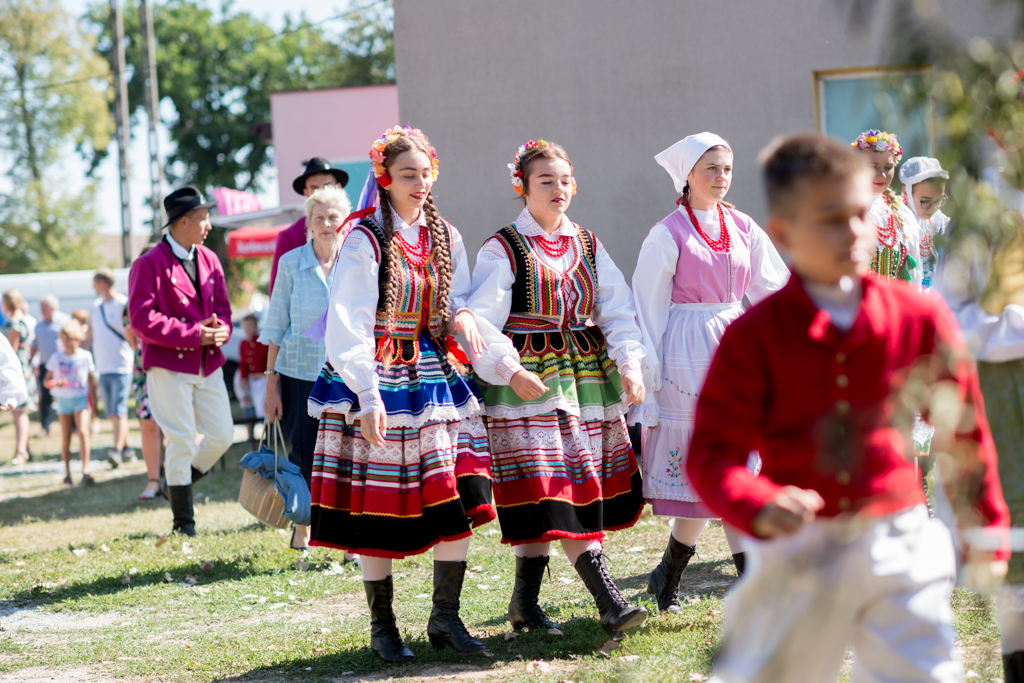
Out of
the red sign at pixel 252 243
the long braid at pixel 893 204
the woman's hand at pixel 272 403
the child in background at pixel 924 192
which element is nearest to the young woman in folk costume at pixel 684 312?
the long braid at pixel 893 204

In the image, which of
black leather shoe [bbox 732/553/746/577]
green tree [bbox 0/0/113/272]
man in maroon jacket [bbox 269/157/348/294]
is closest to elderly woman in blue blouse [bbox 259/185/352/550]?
man in maroon jacket [bbox 269/157/348/294]

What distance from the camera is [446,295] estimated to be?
442cm

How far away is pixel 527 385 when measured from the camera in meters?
4.17

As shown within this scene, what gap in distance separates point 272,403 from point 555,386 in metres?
2.38

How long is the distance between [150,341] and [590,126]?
450 cm

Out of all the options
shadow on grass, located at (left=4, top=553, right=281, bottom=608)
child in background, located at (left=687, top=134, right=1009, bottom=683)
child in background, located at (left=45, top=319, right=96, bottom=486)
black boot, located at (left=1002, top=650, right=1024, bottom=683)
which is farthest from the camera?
child in background, located at (left=45, top=319, right=96, bottom=486)

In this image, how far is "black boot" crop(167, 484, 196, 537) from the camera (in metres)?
7.11

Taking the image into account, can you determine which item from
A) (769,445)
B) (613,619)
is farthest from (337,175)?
(769,445)

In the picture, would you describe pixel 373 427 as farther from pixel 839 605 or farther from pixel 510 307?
pixel 839 605

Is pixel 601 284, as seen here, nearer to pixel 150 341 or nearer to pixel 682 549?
pixel 682 549

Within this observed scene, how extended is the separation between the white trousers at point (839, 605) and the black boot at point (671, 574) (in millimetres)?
2557

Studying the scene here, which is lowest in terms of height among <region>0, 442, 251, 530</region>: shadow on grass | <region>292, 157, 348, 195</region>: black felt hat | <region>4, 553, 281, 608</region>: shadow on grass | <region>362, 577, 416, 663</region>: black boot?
<region>0, 442, 251, 530</region>: shadow on grass

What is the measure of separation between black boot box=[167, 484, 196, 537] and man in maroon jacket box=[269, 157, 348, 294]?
5.33ft

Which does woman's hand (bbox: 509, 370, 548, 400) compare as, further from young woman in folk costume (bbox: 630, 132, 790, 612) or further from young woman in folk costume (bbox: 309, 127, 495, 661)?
young woman in folk costume (bbox: 630, 132, 790, 612)
